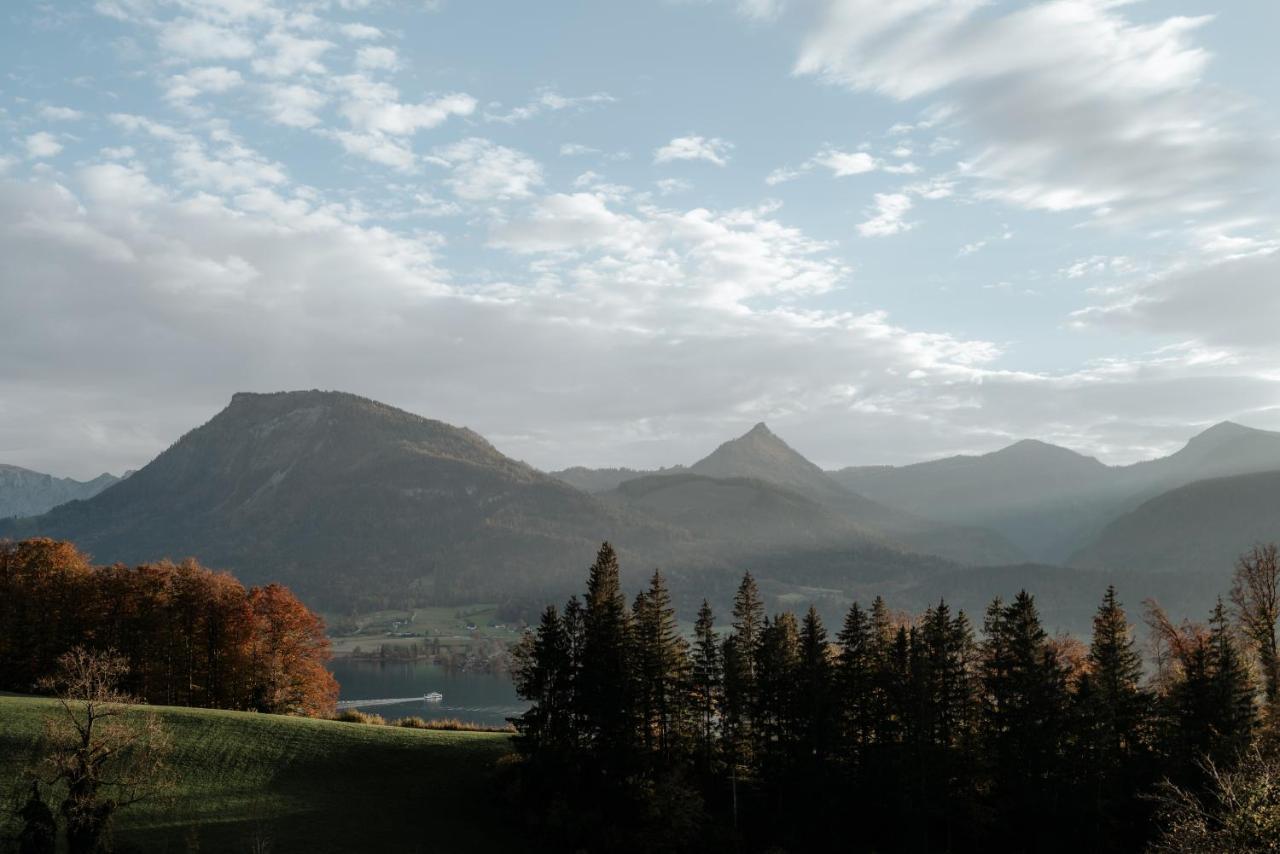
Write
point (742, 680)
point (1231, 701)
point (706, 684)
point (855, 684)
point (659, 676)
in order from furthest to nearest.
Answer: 1. point (659, 676)
2. point (706, 684)
3. point (855, 684)
4. point (742, 680)
5. point (1231, 701)

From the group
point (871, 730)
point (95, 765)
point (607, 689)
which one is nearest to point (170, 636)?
point (95, 765)

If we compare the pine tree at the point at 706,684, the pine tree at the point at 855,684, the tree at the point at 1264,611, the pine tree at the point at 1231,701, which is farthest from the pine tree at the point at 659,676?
the tree at the point at 1264,611

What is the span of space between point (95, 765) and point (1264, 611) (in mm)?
83997

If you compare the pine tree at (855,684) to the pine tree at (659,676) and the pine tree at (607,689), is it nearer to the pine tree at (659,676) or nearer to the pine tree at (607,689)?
the pine tree at (659,676)

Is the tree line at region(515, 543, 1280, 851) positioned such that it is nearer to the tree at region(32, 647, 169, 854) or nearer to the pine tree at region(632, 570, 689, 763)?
the pine tree at region(632, 570, 689, 763)

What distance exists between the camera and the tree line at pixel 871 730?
68938 mm

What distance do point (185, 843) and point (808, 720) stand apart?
45.0 metres

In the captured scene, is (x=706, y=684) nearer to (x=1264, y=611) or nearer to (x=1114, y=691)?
(x=1114, y=691)

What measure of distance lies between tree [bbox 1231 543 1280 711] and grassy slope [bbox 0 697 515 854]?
58816 millimetres

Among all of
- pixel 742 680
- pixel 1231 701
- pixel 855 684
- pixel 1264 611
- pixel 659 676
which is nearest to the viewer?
pixel 1231 701

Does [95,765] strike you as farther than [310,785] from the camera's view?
No

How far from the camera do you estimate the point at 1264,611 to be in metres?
74.0

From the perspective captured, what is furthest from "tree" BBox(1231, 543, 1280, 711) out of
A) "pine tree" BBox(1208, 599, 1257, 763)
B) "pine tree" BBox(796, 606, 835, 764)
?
"pine tree" BBox(796, 606, 835, 764)

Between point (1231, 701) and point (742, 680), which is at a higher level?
point (742, 680)
